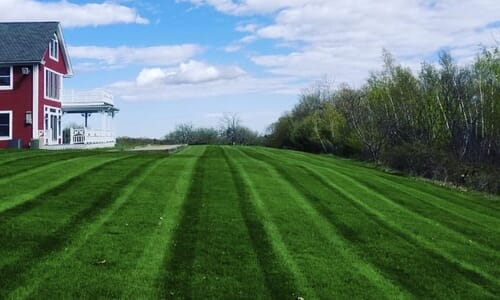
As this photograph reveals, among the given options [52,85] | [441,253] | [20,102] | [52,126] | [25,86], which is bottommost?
[441,253]

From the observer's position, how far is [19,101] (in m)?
31.5

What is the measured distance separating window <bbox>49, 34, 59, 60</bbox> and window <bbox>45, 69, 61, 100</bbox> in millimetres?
1075

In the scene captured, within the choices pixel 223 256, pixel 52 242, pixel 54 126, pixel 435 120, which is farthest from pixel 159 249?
pixel 54 126

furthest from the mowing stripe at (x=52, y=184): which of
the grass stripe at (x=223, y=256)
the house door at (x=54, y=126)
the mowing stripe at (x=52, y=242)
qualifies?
the house door at (x=54, y=126)

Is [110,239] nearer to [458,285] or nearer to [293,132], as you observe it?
[458,285]

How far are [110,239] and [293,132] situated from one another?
4508cm

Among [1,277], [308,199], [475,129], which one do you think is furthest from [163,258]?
[475,129]

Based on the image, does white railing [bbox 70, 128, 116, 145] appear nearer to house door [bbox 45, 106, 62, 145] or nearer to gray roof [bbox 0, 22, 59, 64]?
house door [bbox 45, 106, 62, 145]

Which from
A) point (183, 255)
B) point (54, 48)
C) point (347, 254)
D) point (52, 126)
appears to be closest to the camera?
point (183, 255)

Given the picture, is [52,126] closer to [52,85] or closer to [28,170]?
[52,85]

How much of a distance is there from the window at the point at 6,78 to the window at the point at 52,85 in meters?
2.27

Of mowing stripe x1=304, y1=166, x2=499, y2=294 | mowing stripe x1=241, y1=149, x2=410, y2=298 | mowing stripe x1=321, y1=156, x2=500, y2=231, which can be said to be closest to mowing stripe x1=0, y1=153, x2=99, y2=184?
mowing stripe x1=241, y1=149, x2=410, y2=298

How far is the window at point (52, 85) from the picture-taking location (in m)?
33.8

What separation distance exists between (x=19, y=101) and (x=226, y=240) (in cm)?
2674
